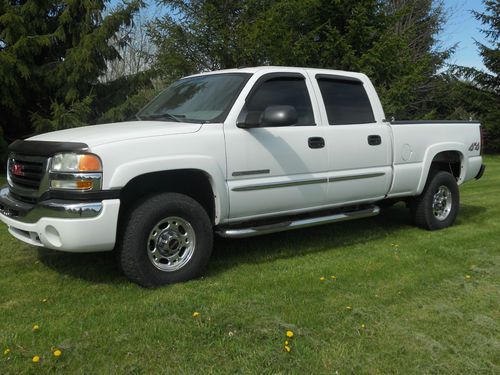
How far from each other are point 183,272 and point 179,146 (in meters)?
1.09

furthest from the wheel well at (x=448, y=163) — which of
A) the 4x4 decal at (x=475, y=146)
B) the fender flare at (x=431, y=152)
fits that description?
the 4x4 decal at (x=475, y=146)

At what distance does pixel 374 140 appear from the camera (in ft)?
19.0

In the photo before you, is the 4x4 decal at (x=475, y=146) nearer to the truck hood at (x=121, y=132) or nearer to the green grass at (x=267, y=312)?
the green grass at (x=267, y=312)

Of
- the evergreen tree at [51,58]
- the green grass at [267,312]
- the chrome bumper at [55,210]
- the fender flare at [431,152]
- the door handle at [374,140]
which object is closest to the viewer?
the green grass at [267,312]

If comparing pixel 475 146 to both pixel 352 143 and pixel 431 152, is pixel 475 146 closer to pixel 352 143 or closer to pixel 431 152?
pixel 431 152

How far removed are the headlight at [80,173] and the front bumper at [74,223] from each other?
0.13 metres

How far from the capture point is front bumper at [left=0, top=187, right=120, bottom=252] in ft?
12.7

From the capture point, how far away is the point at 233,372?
298 centimetres

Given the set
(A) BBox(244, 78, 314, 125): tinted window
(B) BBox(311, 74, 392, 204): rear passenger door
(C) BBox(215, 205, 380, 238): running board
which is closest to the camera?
(C) BBox(215, 205, 380, 238): running board

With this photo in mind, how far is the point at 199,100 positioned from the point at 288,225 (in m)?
1.53

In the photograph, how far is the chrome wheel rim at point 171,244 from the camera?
433 cm

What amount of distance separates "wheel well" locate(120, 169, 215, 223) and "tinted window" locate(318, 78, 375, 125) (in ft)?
5.36

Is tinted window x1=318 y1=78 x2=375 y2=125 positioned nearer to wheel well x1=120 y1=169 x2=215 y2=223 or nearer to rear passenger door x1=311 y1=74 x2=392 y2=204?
rear passenger door x1=311 y1=74 x2=392 y2=204

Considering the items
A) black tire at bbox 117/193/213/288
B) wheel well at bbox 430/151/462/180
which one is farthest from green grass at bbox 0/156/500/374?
wheel well at bbox 430/151/462/180
